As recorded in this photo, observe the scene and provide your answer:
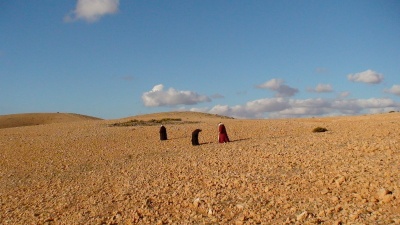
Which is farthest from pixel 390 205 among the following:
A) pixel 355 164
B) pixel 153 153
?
pixel 153 153

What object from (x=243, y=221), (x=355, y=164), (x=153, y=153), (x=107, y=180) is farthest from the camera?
(x=153, y=153)

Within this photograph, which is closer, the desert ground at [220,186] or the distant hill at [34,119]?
the desert ground at [220,186]

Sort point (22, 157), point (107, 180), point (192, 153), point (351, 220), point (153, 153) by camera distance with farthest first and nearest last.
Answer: point (22, 157)
point (153, 153)
point (192, 153)
point (107, 180)
point (351, 220)

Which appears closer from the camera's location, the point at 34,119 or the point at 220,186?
the point at 220,186

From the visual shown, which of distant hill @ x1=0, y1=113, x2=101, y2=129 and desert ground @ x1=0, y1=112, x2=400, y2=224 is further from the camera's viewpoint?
distant hill @ x1=0, y1=113, x2=101, y2=129

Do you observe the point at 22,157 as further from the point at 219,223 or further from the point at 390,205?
the point at 390,205

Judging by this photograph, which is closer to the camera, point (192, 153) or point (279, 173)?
point (279, 173)

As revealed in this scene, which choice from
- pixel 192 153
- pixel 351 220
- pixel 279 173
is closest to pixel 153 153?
pixel 192 153

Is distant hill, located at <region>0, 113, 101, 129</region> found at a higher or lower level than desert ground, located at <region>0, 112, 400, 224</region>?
higher

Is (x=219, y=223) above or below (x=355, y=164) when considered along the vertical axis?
below

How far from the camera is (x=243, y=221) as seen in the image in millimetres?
6734

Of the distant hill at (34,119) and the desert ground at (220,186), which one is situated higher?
the distant hill at (34,119)

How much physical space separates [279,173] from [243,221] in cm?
273

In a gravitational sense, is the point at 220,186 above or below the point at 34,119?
below
